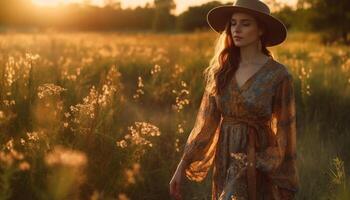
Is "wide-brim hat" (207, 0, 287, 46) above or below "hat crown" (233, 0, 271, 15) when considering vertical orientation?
below

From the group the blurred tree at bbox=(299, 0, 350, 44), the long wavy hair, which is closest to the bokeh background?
the long wavy hair

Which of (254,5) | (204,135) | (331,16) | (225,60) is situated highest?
(254,5)

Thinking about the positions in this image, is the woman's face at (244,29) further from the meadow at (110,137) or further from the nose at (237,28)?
the meadow at (110,137)

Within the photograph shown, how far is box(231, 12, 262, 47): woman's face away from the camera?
11.8 ft

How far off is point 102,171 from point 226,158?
3.10 feet

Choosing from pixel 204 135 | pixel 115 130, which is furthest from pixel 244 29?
pixel 115 130

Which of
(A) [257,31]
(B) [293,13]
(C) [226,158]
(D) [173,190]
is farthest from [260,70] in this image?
(B) [293,13]

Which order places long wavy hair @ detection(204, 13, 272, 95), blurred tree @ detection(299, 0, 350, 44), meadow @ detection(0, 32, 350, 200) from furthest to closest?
1. blurred tree @ detection(299, 0, 350, 44)
2. long wavy hair @ detection(204, 13, 272, 95)
3. meadow @ detection(0, 32, 350, 200)

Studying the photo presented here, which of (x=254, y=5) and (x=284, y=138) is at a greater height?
(x=254, y=5)

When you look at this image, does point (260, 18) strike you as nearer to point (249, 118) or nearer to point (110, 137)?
point (249, 118)

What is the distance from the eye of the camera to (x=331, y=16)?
92.0 feet

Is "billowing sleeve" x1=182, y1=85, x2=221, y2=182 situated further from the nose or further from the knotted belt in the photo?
the nose

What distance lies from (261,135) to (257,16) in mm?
679

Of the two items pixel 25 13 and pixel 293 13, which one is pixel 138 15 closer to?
pixel 25 13
